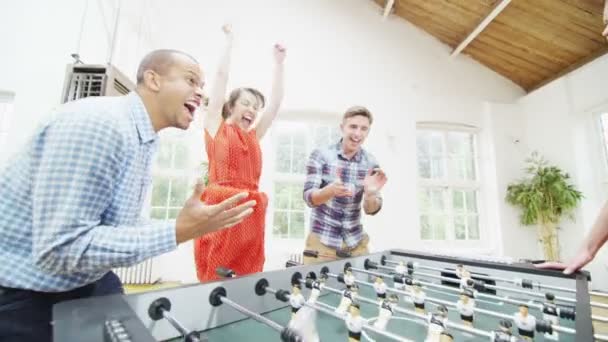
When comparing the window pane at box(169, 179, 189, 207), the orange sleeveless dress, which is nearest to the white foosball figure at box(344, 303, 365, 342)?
the orange sleeveless dress

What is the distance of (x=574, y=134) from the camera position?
420 centimetres

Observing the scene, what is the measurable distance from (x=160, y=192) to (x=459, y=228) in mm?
4671

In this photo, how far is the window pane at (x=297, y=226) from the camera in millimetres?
4129

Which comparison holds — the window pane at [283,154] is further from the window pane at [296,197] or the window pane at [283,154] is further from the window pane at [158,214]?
the window pane at [158,214]

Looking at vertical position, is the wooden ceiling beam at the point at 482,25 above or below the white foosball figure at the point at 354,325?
above

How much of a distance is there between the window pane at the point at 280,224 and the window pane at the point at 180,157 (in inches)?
59.6

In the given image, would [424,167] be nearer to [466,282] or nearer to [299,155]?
[299,155]

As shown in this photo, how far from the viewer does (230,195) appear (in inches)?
51.0

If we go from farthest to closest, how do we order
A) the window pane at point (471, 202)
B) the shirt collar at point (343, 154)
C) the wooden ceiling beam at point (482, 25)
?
the window pane at point (471, 202) → the wooden ceiling beam at point (482, 25) → the shirt collar at point (343, 154)

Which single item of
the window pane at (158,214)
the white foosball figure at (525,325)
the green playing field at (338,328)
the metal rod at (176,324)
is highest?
the window pane at (158,214)

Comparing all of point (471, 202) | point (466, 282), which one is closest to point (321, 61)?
point (471, 202)

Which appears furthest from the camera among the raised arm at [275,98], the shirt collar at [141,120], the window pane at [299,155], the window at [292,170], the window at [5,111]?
the window pane at [299,155]

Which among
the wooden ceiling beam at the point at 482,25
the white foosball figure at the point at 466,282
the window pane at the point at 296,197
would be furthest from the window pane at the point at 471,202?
the white foosball figure at the point at 466,282

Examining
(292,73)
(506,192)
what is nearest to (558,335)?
(292,73)
